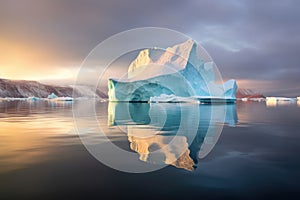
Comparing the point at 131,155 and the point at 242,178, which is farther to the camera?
the point at 131,155

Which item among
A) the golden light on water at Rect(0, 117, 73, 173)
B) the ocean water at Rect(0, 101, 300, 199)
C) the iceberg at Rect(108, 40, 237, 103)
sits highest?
the iceberg at Rect(108, 40, 237, 103)

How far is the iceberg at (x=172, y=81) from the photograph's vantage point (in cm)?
4062

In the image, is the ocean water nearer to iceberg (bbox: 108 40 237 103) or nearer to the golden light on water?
the golden light on water

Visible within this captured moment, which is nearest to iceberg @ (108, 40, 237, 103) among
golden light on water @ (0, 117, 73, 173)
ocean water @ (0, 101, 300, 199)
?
golden light on water @ (0, 117, 73, 173)

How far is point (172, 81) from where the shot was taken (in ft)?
139

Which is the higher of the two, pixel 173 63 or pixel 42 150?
pixel 173 63

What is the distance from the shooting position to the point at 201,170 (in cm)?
477

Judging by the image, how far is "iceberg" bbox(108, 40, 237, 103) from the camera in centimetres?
4062

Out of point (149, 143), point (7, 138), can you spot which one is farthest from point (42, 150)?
point (149, 143)

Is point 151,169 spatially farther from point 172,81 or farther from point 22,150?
point 172,81

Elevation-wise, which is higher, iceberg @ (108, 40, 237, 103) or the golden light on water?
iceberg @ (108, 40, 237, 103)

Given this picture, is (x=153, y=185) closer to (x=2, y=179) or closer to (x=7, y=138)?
(x=2, y=179)

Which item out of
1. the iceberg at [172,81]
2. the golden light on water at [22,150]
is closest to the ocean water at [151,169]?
the golden light on water at [22,150]

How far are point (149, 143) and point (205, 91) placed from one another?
125 feet
